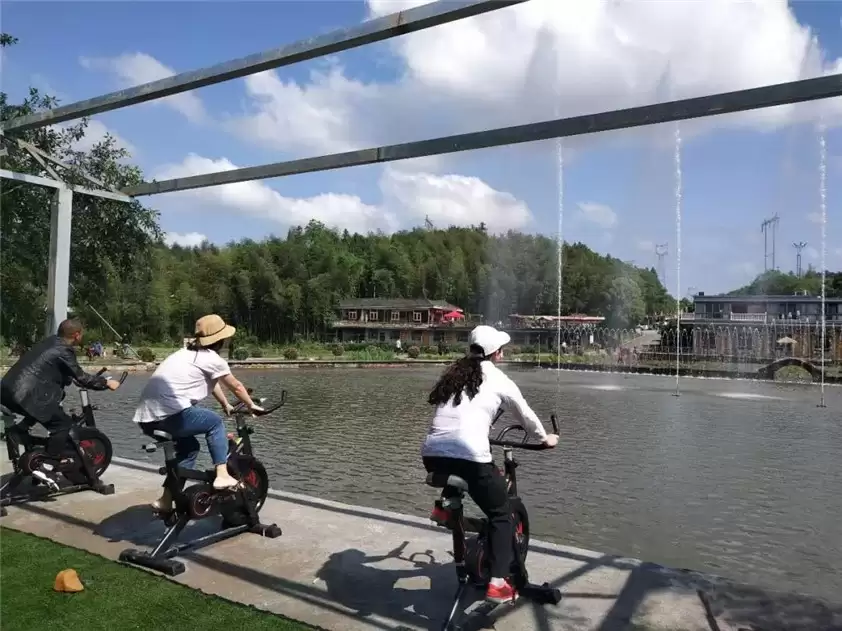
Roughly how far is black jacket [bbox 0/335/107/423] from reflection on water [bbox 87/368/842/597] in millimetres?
4253

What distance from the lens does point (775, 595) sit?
495 cm

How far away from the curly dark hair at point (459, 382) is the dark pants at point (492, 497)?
342mm

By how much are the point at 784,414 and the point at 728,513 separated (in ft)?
49.0

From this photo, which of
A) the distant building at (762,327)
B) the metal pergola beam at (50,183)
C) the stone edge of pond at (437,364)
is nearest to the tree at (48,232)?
the metal pergola beam at (50,183)

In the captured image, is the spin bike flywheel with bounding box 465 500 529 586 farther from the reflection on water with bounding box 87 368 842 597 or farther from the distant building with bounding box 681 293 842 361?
the distant building with bounding box 681 293 842 361

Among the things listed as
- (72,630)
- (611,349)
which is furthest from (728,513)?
(611,349)

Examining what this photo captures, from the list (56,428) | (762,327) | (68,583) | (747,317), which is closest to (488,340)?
(68,583)

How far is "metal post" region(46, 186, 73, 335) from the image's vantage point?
7457mm

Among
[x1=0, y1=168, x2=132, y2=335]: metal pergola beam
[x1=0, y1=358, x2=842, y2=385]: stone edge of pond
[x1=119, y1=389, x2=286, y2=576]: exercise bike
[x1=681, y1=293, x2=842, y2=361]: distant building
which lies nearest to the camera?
[x1=119, y1=389, x2=286, y2=576]: exercise bike

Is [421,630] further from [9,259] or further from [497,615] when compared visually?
[9,259]

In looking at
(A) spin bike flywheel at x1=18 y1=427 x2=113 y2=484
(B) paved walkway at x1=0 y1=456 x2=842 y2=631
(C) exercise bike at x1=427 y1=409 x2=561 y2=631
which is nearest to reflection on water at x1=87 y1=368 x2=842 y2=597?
(B) paved walkway at x1=0 y1=456 x2=842 y2=631

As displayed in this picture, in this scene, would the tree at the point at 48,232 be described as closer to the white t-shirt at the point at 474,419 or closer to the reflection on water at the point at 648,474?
the reflection on water at the point at 648,474

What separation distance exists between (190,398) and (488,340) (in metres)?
2.30

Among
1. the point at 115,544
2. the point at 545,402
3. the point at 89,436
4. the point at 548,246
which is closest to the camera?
the point at 115,544
